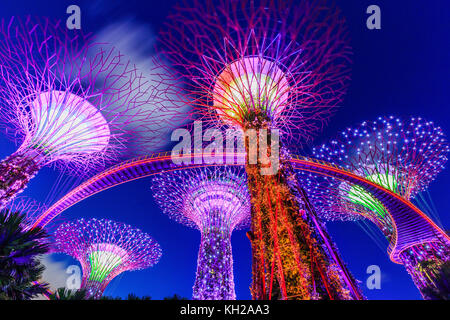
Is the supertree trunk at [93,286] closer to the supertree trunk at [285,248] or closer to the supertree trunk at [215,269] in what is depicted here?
the supertree trunk at [215,269]

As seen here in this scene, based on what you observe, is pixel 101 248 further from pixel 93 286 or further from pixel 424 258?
pixel 424 258

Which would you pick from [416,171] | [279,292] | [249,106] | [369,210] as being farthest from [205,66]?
[369,210]

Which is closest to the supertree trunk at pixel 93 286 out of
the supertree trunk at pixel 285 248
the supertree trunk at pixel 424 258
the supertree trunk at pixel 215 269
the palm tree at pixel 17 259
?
the supertree trunk at pixel 215 269

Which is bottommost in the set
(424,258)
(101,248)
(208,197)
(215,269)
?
Answer: (215,269)

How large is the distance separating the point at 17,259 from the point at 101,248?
53.4ft

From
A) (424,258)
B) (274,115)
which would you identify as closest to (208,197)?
(274,115)

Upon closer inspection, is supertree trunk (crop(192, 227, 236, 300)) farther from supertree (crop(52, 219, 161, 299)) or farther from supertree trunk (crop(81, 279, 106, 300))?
supertree trunk (crop(81, 279, 106, 300))

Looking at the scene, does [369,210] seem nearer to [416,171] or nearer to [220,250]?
[416,171]

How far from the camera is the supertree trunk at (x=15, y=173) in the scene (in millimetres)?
8827

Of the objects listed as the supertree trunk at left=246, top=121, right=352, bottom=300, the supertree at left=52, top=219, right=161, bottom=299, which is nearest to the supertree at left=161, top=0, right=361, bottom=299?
the supertree trunk at left=246, top=121, right=352, bottom=300

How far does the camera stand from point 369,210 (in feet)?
59.7

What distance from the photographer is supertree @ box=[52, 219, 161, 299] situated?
65.7 ft

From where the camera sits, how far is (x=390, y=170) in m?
16.7
